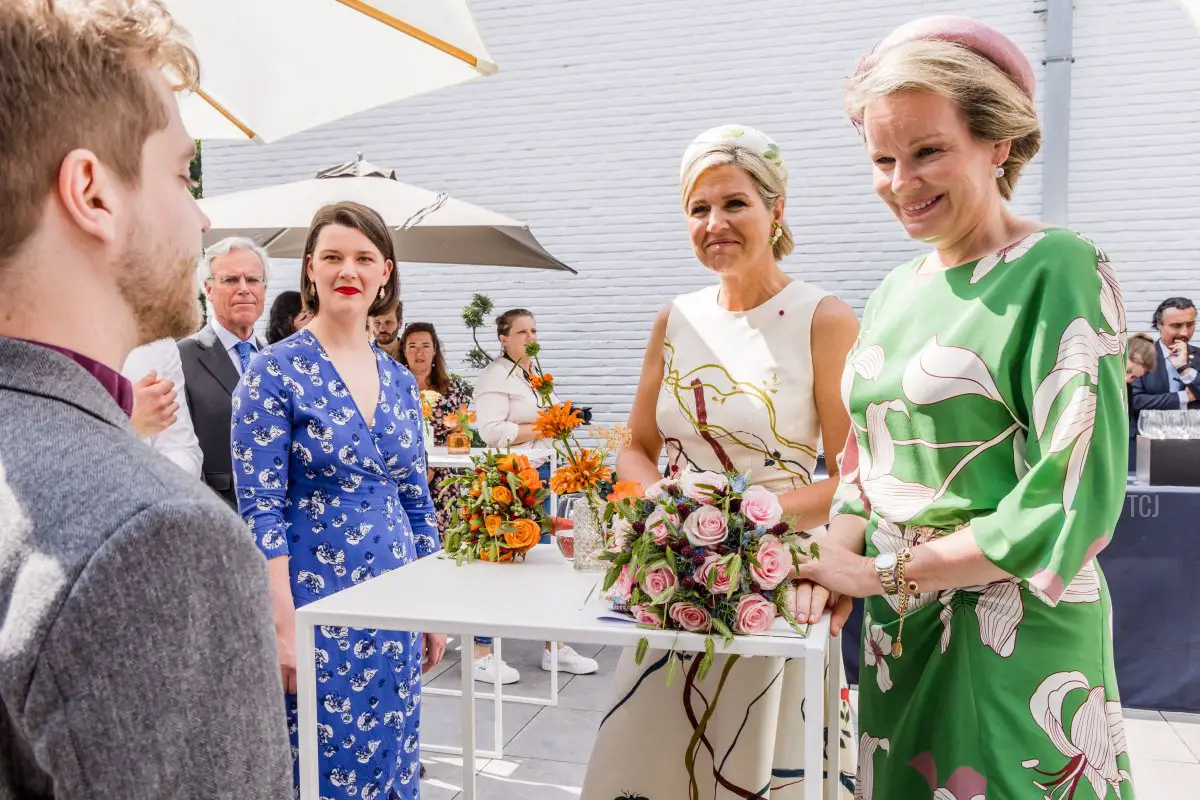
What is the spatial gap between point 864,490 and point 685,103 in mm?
7668

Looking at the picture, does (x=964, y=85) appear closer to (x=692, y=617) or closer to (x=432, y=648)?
(x=692, y=617)

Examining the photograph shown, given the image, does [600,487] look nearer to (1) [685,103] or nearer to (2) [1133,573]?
(2) [1133,573]

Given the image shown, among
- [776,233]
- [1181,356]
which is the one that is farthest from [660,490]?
[1181,356]

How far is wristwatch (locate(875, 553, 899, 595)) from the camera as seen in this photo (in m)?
1.49

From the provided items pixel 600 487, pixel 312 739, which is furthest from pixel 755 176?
pixel 312 739

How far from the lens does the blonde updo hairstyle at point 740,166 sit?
209 centimetres

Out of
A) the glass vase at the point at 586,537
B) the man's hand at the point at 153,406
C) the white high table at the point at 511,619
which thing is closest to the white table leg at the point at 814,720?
the white high table at the point at 511,619

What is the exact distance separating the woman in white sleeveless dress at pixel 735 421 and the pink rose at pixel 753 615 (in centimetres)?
40

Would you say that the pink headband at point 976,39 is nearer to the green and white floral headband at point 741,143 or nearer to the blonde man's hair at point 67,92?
the green and white floral headband at point 741,143

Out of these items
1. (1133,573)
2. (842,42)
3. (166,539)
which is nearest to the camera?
(166,539)

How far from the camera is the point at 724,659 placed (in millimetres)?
1938

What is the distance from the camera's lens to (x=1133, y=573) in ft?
14.3

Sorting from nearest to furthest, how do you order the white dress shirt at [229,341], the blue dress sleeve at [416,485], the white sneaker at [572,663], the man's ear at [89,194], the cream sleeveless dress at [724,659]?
the man's ear at [89,194], the cream sleeveless dress at [724,659], the blue dress sleeve at [416,485], the white dress shirt at [229,341], the white sneaker at [572,663]

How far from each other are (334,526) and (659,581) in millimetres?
1179
